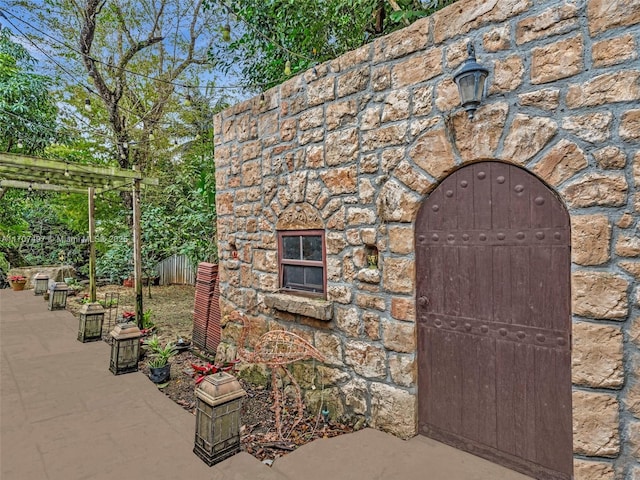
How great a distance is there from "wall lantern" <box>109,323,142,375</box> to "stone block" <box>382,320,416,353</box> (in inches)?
118

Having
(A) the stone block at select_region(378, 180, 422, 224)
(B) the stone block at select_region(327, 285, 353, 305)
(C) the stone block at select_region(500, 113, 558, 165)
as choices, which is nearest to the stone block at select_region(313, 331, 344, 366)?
(B) the stone block at select_region(327, 285, 353, 305)

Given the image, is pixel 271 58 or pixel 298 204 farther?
pixel 271 58

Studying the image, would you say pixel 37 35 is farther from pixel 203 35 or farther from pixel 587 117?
pixel 587 117

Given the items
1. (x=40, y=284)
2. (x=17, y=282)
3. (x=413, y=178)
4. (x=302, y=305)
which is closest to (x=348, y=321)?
(x=302, y=305)

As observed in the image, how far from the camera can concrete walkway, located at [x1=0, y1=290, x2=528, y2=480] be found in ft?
7.52

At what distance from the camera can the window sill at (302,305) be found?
312 cm

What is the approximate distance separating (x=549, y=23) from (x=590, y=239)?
3.83 ft

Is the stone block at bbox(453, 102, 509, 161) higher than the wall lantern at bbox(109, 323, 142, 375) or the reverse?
higher

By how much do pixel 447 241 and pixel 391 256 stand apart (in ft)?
1.38

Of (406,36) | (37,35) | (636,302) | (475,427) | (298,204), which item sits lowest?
(475,427)

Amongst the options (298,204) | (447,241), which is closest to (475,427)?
(447,241)

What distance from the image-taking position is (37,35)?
10180mm

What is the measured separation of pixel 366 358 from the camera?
9.48ft

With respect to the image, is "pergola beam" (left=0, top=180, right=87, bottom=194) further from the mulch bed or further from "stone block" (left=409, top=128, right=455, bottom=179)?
"stone block" (left=409, top=128, right=455, bottom=179)
